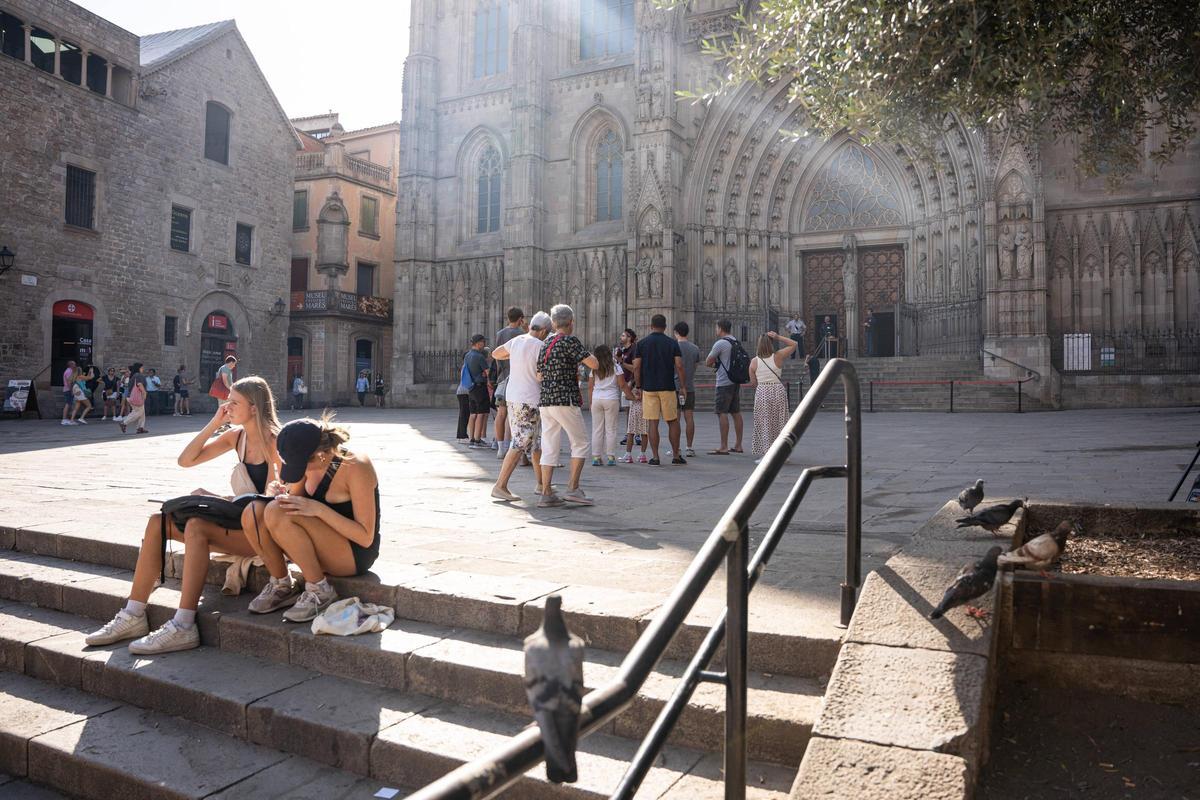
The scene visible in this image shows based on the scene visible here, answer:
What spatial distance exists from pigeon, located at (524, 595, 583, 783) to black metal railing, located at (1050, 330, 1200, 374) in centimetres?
2223

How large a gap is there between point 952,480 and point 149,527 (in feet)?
21.9

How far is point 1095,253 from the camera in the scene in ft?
67.9

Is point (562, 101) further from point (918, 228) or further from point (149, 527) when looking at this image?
point (149, 527)

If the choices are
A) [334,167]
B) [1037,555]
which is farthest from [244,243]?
[1037,555]

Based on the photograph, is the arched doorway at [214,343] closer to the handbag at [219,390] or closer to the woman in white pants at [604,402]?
the woman in white pants at [604,402]

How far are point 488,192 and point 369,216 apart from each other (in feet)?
35.8

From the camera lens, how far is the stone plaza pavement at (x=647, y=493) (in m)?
4.73

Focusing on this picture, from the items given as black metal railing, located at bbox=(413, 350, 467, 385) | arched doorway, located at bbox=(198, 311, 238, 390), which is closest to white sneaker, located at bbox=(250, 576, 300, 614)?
black metal railing, located at bbox=(413, 350, 467, 385)

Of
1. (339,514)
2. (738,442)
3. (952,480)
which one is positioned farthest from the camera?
(738,442)

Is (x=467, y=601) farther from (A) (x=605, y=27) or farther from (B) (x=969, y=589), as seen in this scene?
(A) (x=605, y=27)

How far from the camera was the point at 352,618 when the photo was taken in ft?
12.9

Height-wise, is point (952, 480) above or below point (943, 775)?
above

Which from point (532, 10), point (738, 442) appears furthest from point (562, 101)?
point (738, 442)

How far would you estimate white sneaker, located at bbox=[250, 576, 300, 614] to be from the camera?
4.22m
